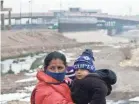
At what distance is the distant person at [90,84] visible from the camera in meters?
2.57

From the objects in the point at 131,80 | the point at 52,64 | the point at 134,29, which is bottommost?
the point at 134,29

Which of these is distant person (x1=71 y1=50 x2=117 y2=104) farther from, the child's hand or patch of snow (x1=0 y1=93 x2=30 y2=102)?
patch of snow (x1=0 y1=93 x2=30 y2=102)

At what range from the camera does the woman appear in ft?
8.39

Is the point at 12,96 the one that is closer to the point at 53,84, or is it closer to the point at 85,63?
the point at 85,63

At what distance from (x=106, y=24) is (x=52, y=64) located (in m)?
126

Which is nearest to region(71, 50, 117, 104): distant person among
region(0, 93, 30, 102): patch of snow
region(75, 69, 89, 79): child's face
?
region(75, 69, 89, 79): child's face

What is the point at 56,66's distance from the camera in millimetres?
2684

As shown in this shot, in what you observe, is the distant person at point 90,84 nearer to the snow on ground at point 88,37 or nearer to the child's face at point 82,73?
the child's face at point 82,73

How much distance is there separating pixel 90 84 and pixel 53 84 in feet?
0.76

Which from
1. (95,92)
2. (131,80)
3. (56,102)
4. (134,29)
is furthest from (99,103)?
(134,29)

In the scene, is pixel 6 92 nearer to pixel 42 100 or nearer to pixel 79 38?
pixel 42 100

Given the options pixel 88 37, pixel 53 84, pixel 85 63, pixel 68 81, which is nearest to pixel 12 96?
pixel 68 81

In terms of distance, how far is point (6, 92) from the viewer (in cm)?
2238

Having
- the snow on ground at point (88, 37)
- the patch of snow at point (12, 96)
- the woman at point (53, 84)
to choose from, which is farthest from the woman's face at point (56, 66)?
the snow on ground at point (88, 37)
